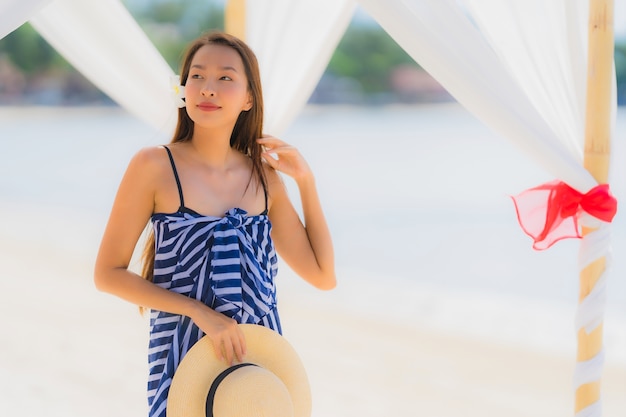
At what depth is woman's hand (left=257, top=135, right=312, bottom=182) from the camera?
1.96 meters

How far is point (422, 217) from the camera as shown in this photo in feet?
40.4

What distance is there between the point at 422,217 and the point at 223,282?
35.0ft

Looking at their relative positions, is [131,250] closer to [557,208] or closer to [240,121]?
[240,121]

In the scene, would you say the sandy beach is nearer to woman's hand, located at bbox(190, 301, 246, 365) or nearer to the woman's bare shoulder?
the woman's bare shoulder

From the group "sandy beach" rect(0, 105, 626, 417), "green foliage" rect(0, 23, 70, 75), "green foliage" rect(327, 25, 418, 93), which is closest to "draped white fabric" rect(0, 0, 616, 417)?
"sandy beach" rect(0, 105, 626, 417)

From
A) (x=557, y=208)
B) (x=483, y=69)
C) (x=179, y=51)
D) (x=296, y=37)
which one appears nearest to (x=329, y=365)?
(x=296, y=37)

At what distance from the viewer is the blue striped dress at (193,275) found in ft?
5.79

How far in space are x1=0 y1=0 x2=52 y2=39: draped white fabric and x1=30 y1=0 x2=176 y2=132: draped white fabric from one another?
80cm

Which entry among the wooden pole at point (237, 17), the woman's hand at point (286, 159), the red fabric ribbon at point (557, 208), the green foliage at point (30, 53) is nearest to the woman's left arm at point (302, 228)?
the woman's hand at point (286, 159)

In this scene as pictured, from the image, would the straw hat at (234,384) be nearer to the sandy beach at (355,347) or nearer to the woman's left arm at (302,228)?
the woman's left arm at (302,228)

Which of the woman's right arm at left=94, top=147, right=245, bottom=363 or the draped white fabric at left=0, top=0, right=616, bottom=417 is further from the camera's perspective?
the draped white fabric at left=0, top=0, right=616, bottom=417

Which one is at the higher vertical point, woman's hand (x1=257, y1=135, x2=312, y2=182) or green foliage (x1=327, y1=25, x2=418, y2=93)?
green foliage (x1=327, y1=25, x2=418, y2=93)

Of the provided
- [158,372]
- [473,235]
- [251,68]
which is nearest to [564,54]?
[251,68]

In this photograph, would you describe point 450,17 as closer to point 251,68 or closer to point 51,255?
point 251,68
